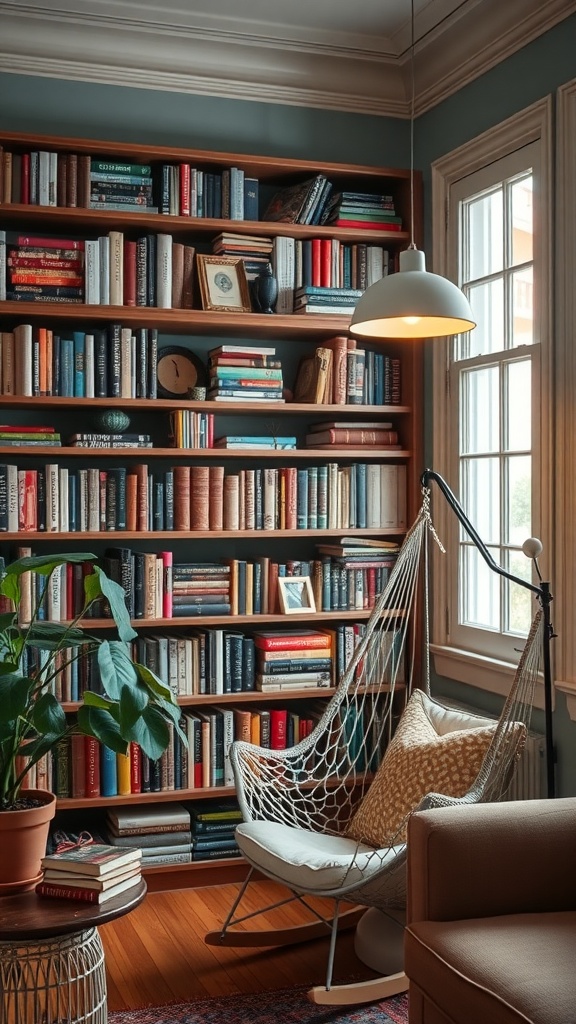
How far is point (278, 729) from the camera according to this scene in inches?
156

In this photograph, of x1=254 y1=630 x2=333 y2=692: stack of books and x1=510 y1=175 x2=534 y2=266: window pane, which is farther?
x1=254 y1=630 x2=333 y2=692: stack of books

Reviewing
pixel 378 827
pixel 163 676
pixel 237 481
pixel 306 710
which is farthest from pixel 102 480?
pixel 378 827

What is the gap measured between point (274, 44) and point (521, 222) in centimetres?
114

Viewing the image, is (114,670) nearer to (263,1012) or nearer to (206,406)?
(263,1012)

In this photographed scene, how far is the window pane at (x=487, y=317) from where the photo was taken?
370cm

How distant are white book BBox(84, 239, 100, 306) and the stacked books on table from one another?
1948mm

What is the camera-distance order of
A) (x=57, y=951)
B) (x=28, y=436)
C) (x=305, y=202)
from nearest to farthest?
(x=57, y=951) → (x=28, y=436) → (x=305, y=202)

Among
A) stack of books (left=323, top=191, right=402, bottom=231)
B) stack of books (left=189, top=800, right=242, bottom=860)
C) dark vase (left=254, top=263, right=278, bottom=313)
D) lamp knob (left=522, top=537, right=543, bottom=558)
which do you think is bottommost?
stack of books (left=189, top=800, right=242, bottom=860)

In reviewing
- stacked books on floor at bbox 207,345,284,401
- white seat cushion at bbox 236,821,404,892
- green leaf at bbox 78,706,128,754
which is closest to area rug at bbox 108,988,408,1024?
white seat cushion at bbox 236,821,404,892

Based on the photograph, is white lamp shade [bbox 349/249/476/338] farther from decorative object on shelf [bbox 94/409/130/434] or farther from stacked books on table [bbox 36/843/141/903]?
stacked books on table [bbox 36/843/141/903]

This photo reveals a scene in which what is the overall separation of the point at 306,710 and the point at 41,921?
1977 millimetres

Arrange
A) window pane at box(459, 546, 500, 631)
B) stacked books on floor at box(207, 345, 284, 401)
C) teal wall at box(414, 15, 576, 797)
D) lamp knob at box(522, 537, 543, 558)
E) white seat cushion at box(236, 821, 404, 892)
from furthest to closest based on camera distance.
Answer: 1. stacked books on floor at box(207, 345, 284, 401)
2. window pane at box(459, 546, 500, 631)
3. teal wall at box(414, 15, 576, 797)
4. lamp knob at box(522, 537, 543, 558)
5. white seat cushion at box(236, 821, 404, 892)

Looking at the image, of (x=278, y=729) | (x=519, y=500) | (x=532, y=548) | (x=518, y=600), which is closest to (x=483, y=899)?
(x=532, y=548)

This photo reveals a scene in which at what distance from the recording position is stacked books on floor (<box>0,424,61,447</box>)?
11.9ft
